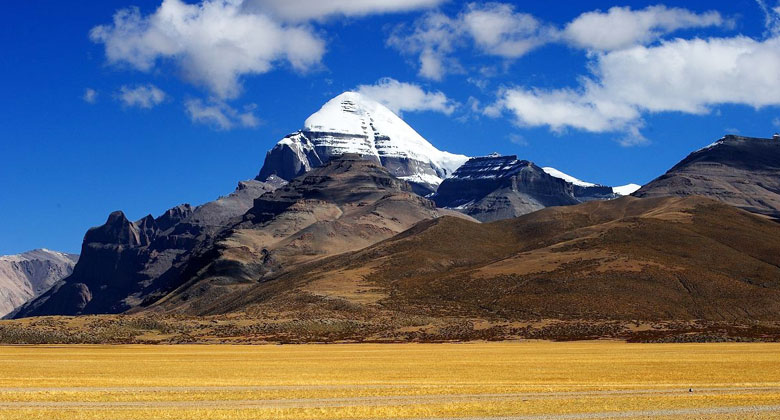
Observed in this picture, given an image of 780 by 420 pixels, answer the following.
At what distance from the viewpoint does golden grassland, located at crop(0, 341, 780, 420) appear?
40.6m

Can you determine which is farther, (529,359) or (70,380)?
(529,359)

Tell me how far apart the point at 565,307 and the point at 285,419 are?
15179 cm

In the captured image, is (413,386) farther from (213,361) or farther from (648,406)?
(213,361)

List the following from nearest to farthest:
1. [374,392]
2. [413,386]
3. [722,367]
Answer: [374,392]
[413,386]
[722,367]

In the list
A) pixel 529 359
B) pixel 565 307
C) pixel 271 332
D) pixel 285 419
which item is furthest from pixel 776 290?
pixel 285 419

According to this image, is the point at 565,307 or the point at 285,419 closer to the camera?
the point at 285,419

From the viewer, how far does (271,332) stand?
538 ft

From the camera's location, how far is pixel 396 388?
5356cm

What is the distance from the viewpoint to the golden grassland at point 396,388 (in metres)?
40.6

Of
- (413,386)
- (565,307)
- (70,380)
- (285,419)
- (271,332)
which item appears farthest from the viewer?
(565,307)

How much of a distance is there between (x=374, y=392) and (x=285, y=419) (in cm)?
1307

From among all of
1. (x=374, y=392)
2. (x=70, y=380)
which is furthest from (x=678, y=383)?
(x=70, y=380)

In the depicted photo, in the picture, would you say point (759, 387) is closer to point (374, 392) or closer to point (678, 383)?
point (678, 383)

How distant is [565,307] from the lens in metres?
184
